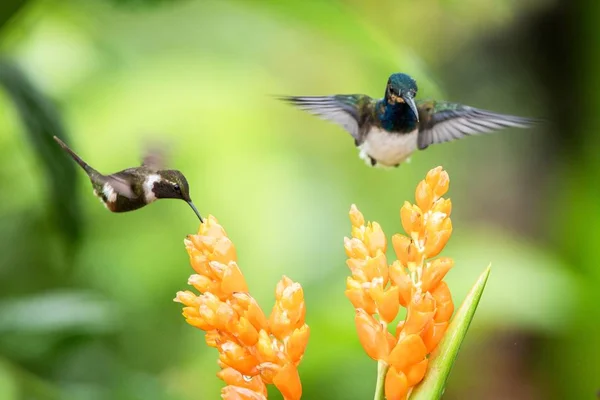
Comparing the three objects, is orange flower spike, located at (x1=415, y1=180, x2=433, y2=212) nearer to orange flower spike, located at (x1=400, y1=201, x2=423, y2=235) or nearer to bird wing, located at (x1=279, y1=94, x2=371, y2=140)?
orange flower spike, located at (x1=400, y1=201, x2=423, y2=235)

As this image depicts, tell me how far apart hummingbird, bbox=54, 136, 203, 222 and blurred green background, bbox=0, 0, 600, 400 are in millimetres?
99

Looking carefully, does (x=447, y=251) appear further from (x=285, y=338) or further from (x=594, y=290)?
(x=285, y=338)

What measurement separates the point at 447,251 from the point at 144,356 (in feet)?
3.71

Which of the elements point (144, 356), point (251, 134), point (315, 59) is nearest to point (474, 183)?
point (315, 59)

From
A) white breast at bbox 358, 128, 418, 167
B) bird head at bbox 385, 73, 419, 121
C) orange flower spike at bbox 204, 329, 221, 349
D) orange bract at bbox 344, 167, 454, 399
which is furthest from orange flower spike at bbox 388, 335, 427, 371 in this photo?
white breast at bbox 358, 128, 418, 167

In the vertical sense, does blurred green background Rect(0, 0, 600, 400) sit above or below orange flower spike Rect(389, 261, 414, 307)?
above

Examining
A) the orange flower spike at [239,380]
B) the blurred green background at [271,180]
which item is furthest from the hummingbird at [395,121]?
the orange flower spike at [239,380]

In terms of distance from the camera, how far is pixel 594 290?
289 cm

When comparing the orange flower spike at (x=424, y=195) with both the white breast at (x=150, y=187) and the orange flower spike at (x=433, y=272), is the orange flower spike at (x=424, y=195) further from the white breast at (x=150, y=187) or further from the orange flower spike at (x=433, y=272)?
the white breast at (x=150, y=187)

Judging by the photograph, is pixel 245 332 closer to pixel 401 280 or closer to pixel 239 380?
pixel 239 380

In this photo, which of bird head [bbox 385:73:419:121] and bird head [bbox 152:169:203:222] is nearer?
bird head [bbox 152:169:203:222]

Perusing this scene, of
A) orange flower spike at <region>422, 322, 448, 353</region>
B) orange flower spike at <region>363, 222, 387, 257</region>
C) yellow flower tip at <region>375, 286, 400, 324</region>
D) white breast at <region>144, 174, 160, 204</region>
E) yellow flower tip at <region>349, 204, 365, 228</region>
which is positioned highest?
yellow flower tip at <region>349, 204, 365, 228</region>

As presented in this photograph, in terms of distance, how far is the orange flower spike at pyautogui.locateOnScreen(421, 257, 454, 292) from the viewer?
1077 mm

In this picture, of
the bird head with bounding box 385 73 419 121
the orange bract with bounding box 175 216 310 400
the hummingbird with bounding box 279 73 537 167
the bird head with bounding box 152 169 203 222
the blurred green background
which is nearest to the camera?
the bird head with bounding box 152 169 203 222
